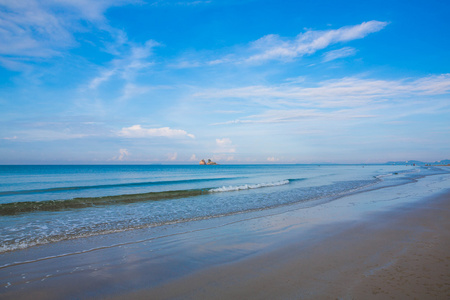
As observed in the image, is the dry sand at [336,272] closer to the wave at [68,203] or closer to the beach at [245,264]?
the beach at [245,264]

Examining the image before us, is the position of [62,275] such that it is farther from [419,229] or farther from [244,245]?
[419,229]

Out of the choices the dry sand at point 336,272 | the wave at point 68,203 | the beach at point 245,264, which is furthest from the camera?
the wave at point 68,203

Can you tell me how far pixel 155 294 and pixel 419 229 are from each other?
923 cm

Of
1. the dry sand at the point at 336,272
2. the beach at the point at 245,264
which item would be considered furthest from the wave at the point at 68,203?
the dry sand at the point at 336,272

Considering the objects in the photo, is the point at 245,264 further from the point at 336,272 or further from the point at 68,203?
the point at 68,203

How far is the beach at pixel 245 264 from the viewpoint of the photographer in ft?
14.7

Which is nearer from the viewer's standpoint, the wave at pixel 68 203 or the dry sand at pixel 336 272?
the dry sand at pixel 336 272

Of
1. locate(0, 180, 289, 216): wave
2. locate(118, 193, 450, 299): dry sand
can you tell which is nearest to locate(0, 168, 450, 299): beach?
locate(118, 193, 450, 299): dry sand

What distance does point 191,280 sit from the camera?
4.99 metres

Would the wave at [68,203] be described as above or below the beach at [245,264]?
below

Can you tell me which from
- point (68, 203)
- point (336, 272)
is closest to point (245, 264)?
point (336, 272)

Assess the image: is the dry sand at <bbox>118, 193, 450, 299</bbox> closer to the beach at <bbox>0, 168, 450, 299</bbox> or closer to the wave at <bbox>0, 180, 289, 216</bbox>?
the beach at <bbox>0, 168, 450, 299</bbox>

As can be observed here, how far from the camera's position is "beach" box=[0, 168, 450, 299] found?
4.49 m

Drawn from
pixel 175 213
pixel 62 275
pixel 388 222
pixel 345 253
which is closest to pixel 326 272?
pixel 345 253
